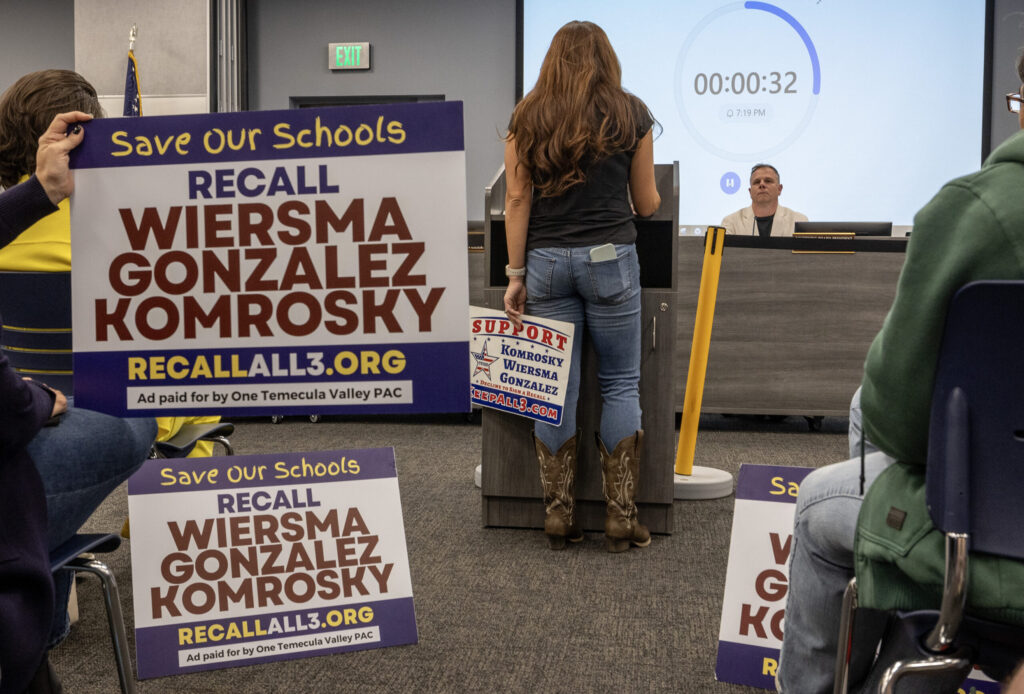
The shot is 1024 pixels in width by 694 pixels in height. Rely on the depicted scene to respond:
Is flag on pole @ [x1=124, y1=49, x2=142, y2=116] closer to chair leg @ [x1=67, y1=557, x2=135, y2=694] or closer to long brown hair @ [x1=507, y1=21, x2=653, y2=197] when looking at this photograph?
long brown hair @ [x1=507, y1=21, x2=653, y2=197]

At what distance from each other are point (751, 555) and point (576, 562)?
83 cm

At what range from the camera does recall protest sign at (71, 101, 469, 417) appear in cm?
113

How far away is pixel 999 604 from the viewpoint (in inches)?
30.1

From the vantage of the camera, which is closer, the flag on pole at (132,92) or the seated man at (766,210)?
the seated man at (766,210)

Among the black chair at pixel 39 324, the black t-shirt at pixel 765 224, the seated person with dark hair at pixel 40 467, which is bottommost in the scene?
the seated person with dark hair at pixel 40 467

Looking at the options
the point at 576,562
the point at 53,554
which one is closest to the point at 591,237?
the point at 576,562

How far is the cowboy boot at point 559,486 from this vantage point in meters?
2.28

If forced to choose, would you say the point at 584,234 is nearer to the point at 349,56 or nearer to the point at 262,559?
the point at 262,559

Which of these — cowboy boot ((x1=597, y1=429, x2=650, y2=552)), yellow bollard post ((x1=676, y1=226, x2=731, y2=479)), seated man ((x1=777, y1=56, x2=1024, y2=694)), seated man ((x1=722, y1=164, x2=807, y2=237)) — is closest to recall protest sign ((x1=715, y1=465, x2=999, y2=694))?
seated man ((x1=777, y1=56, x2=1024, y2=694))

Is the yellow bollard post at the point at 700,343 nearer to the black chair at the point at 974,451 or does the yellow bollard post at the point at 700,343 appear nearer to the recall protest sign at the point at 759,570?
the recall protest sign at the point at 759,570

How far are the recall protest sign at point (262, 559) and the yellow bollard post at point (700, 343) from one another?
1445mm

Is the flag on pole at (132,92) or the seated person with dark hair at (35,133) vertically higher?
the flag on pole at (132,92)

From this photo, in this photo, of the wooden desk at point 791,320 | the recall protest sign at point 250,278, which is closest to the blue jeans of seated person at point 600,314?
the recall protest sign at point 250,278

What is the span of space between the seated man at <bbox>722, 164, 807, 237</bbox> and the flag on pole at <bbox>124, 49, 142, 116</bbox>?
382 centimetres
